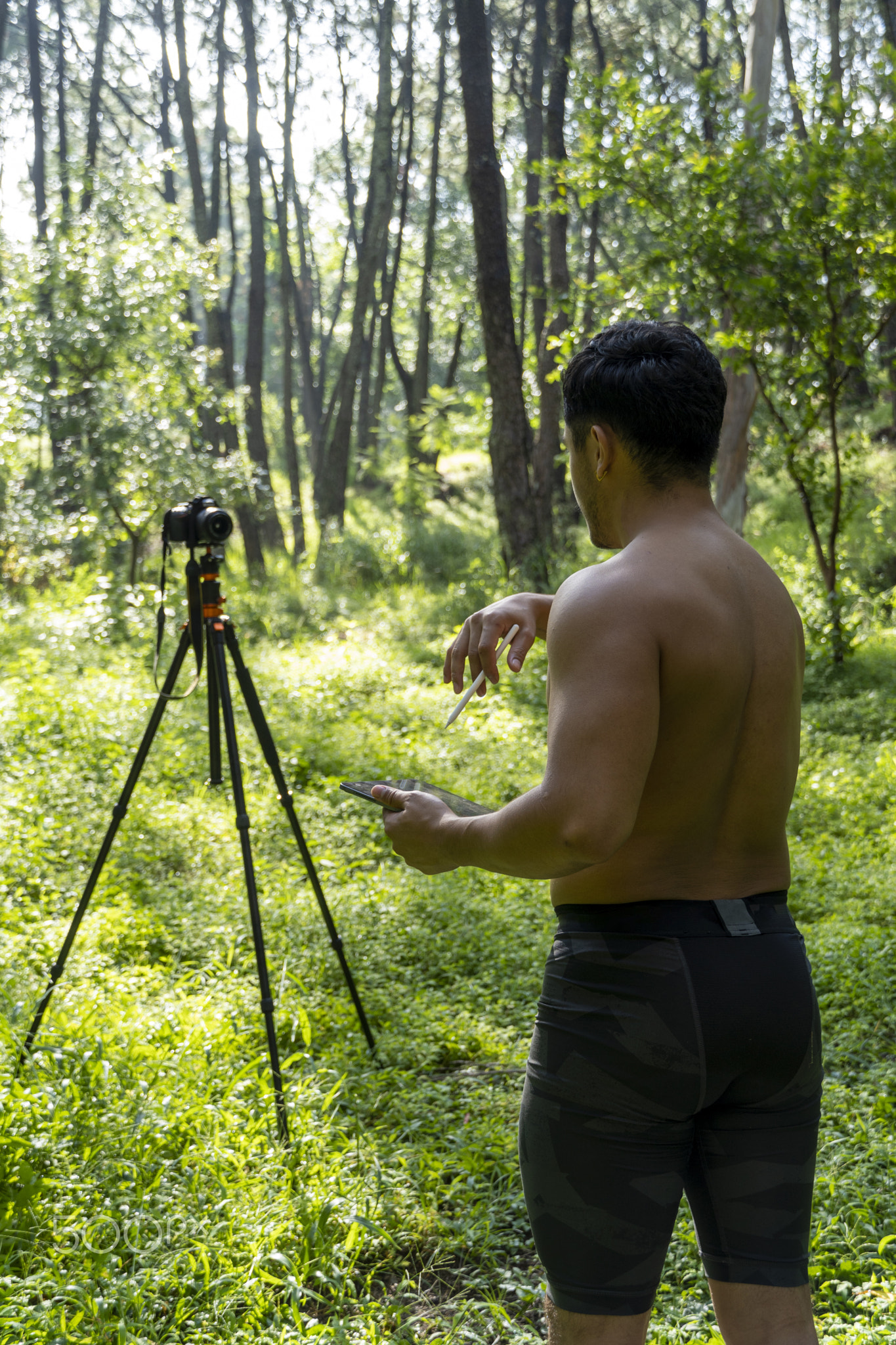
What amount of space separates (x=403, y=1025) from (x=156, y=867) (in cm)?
197

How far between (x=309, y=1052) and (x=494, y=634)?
219cm

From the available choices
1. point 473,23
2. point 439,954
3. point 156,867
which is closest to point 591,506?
point 439,954

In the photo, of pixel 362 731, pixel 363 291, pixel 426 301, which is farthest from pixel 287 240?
pixel 362 731

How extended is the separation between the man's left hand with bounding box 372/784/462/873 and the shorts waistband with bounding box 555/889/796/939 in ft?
0.79

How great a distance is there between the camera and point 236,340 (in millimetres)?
51750

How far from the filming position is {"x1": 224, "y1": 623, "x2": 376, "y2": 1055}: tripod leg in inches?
133

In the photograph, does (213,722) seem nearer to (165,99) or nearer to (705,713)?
(705,713)

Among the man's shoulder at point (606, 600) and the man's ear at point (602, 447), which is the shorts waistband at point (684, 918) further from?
the man's ear at point (602, 447)

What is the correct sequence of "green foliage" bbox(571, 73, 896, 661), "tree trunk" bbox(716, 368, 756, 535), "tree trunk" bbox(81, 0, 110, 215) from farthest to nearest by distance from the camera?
"tree trunk" bbox(81, 0, 110, 215) < "tree trunk" bbox(716, 368, 756, 535) < "green foliage" bbox(571, 73, 896, 661)

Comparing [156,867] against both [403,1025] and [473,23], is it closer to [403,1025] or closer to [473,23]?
[403,1025]

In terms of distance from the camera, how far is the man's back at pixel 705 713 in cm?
139

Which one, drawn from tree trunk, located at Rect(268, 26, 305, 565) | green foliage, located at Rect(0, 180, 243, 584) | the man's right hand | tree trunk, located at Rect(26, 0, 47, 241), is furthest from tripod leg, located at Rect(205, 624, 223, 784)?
tree trunk, located at Rect(26, 0, 47, 241)

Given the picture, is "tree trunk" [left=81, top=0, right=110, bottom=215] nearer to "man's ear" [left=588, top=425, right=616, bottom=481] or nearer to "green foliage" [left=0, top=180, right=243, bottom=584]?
"green foliage" [left=0, top=180, right=243, bottom=584]

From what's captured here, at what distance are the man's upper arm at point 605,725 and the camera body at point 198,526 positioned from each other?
211 cm
